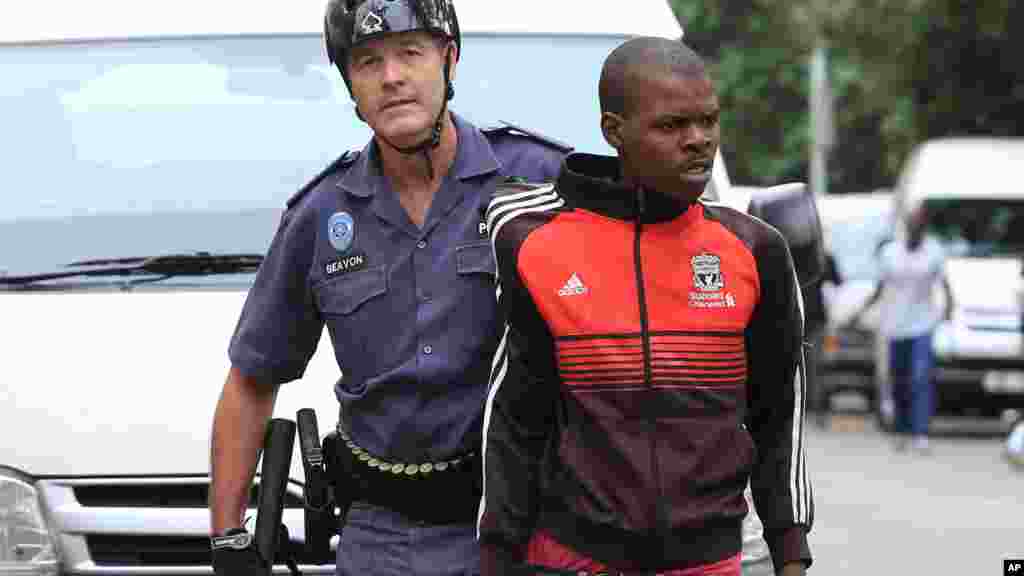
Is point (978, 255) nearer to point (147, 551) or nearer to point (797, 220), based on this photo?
point (797, 220)

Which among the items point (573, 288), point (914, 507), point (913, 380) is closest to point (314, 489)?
point (573, 288)

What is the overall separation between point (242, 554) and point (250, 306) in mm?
426

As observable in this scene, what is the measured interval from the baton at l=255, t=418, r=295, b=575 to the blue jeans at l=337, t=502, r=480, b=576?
0.19 metres

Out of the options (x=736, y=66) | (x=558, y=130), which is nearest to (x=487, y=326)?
(x=558, y=130)

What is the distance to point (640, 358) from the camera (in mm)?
3475

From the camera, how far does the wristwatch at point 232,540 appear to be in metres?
3.95

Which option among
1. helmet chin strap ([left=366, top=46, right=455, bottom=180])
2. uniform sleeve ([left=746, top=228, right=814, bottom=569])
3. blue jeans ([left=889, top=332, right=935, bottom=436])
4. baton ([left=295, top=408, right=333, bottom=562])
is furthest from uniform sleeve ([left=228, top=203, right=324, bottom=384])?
blue jeans ([left=889, top=332, right=935, bottom=436])

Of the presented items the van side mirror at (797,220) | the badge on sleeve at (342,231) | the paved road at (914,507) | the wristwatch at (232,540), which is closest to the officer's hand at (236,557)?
the wristwatch at (232,540)

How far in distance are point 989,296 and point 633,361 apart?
16315mm

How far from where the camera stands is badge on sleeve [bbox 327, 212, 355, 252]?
3.94 meters

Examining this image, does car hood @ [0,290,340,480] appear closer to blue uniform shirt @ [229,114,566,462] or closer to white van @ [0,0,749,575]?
white van @ [0,0,749,575]

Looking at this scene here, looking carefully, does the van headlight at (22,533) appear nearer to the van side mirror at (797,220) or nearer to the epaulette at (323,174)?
the epaulette at (323,174)

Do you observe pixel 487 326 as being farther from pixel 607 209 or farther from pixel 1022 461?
pixel 1022 461

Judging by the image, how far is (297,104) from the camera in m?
5.80
